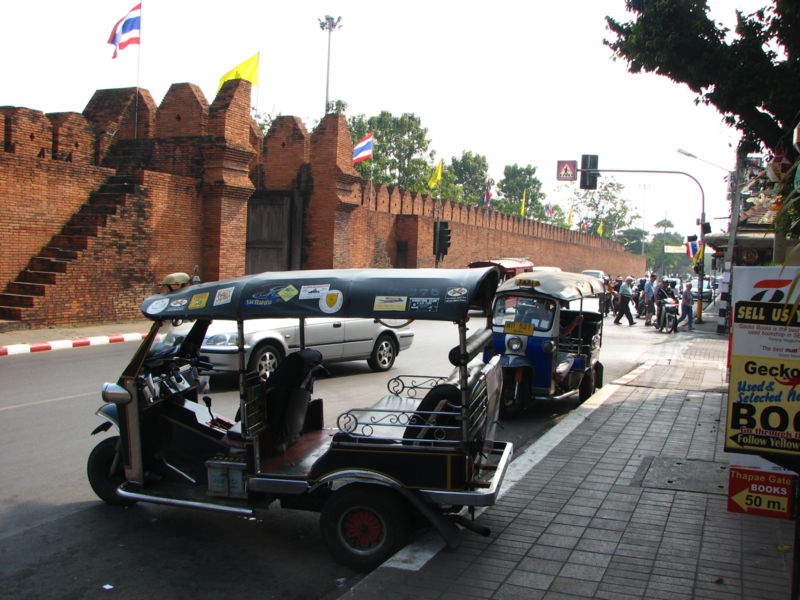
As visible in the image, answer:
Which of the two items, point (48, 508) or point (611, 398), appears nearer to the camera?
point (48, 508)

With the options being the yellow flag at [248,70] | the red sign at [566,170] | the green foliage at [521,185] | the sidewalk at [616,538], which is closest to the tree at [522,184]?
the green foliage at [521,185]

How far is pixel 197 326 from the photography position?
235 inches

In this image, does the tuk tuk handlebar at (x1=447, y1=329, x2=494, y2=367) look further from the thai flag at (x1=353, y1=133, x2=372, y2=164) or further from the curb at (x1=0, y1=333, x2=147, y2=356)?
the thai flag at (x1=353, y1=133, x2=372, y2=164)

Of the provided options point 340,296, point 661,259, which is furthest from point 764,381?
point 661,259

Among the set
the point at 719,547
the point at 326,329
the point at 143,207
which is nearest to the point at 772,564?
the point at 719,547

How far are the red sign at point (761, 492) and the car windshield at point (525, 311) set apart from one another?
566cm

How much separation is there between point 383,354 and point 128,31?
44.5 ft

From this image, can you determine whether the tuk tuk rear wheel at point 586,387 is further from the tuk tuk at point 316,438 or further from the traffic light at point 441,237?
the traffic light at point 441,237

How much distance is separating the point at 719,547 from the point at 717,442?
3398 millimetres

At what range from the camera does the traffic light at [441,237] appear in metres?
30.1

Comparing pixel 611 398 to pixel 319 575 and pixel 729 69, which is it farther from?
pixel 319 575

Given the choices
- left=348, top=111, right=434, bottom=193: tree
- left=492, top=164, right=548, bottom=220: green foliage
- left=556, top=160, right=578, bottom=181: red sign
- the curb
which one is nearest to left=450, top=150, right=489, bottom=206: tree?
left=492, top=164, right=548, bottom=220: green foliage

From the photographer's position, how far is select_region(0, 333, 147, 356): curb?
14133 millimetres

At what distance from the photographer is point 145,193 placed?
1955cm
